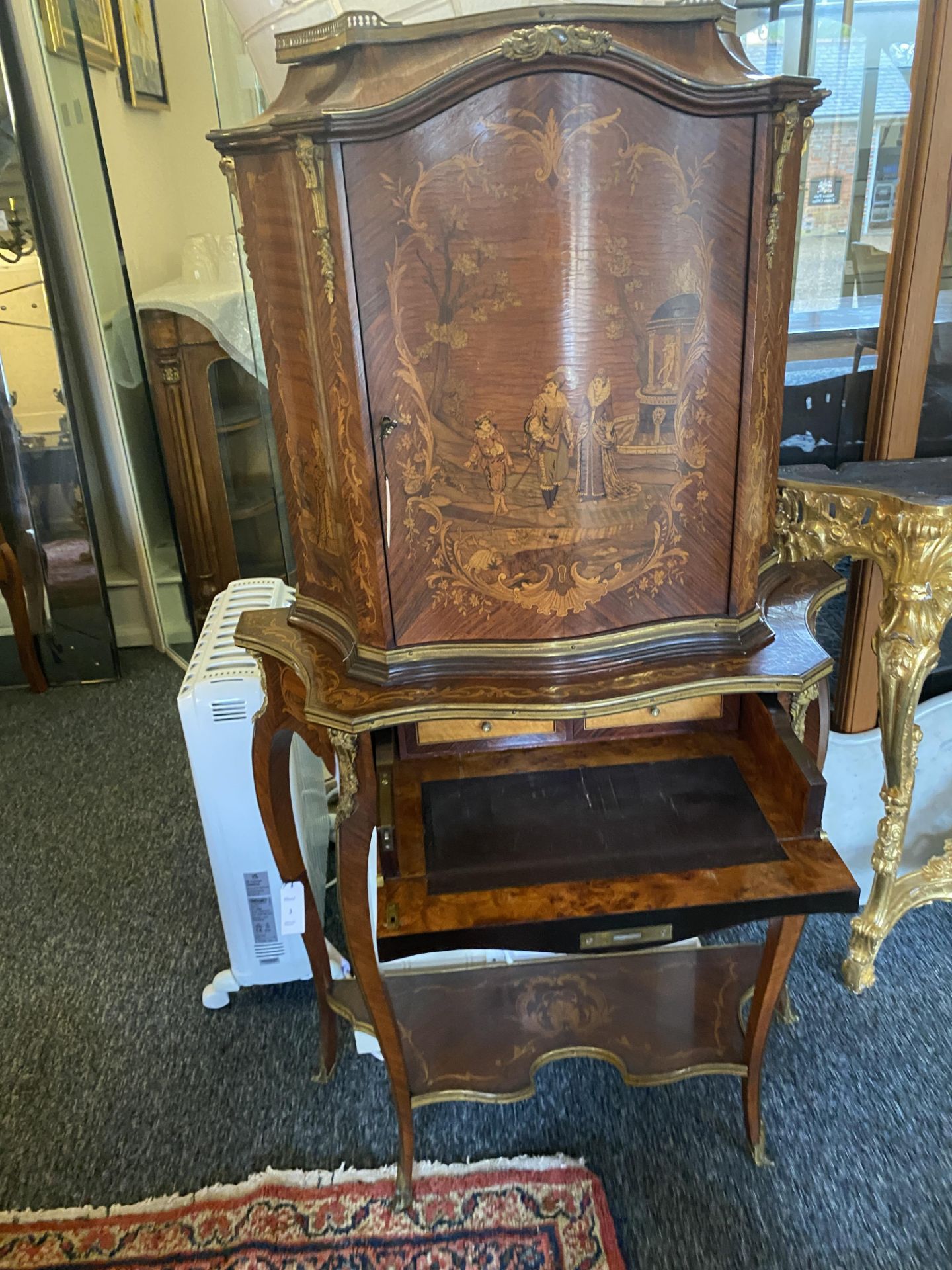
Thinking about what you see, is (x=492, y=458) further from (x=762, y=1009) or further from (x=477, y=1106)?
A: (x=477, y=1106)

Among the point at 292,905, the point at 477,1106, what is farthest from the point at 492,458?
the point at 477,1106

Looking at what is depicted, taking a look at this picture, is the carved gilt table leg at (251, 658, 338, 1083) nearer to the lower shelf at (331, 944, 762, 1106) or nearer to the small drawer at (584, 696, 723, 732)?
the lower shelf at (331, 944, 762, 1106)

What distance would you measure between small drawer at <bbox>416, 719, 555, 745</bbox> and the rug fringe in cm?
64

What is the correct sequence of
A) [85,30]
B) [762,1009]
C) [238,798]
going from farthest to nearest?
[85,30], [238,798], [762,1009]

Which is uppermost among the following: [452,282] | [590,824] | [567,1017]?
[452,282]

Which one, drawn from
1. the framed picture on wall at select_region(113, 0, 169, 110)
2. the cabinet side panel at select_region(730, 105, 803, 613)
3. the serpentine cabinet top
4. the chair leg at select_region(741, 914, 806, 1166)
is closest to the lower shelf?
the chair leg at select_region(741, 914, 806, 1166)

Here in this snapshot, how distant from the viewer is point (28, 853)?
2107 millimetres

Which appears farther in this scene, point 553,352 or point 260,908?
point 260,908

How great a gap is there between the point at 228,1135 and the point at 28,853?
971 mm

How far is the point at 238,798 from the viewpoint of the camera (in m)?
1.51

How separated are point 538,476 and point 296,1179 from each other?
3.59ft

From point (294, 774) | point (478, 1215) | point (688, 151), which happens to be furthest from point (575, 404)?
point (478, 1215)

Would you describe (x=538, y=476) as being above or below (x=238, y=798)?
above

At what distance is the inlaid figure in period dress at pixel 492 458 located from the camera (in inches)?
39.5
